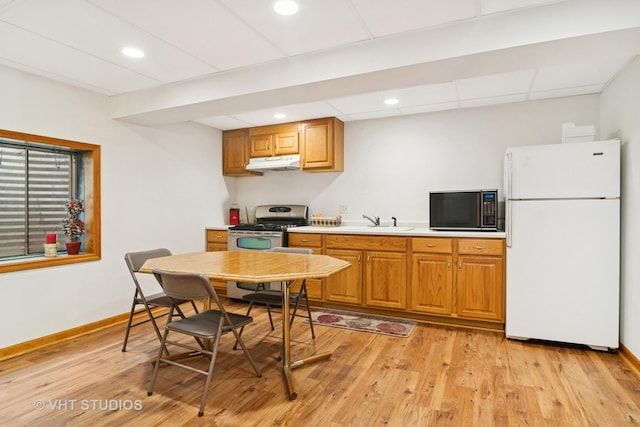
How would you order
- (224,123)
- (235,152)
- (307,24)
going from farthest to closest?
(235,152), (224,123), (307,24)

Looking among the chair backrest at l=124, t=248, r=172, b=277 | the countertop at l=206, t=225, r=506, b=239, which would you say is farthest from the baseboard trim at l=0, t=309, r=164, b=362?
the countertop at l=206, t=225, r=506, b=239

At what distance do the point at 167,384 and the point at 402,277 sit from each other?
2.38 meters

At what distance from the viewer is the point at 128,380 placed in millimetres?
2482

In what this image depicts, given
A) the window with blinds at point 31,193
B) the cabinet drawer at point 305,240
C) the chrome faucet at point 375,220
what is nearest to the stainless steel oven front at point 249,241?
the cabinet drawer at point 305,240

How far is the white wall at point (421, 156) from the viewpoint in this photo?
3846mm

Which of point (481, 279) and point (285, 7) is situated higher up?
point (285, 7)

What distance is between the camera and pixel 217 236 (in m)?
4.88

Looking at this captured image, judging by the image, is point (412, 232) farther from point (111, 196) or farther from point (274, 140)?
point (111, 196)

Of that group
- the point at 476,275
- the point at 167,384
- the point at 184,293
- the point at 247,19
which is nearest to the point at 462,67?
the point at 247,19

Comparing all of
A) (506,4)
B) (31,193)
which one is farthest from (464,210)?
(31,193)

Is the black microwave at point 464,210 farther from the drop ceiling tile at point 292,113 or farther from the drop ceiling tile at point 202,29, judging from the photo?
the drop ceiling tile at point 202,29

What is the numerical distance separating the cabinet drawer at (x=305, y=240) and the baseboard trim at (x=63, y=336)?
6.10ft

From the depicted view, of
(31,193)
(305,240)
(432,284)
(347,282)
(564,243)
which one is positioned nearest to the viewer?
(564,243)

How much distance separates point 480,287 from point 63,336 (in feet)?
12.9
